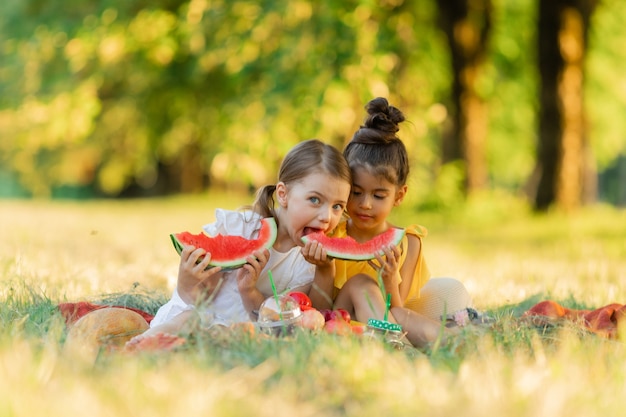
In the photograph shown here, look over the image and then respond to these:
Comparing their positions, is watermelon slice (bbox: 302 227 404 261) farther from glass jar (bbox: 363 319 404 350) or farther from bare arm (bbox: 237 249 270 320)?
glass jar (bbox: 363 319 404 350)

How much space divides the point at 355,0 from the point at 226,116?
12.2ft

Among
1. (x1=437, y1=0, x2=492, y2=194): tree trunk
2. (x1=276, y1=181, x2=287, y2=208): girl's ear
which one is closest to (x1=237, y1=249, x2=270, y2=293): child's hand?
(x1=276, y1=181, x2=287, y2=208): girl's ear

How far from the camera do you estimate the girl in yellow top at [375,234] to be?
4.37 m

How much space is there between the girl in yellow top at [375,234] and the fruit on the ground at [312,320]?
381 millimetres

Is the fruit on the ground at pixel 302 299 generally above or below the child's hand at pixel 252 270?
below

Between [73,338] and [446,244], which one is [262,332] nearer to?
[73,338]

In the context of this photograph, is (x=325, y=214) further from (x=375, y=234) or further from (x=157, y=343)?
(x=157, y=343)

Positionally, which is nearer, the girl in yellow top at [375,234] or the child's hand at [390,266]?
the child's hand at [390,266]

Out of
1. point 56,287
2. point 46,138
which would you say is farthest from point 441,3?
point 56,287

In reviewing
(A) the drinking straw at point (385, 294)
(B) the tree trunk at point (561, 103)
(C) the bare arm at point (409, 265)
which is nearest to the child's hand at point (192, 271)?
(A) the drinking straw at point (385, 294)

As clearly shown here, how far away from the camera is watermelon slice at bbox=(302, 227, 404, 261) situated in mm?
4172

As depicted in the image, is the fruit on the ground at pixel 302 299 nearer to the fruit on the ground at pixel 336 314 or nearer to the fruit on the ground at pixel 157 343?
the fruit on the ground at pixel 336 314

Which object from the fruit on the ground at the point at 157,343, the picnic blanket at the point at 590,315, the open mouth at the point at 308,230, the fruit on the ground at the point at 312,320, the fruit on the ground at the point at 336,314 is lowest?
the picnic blanket at the point at 590,315

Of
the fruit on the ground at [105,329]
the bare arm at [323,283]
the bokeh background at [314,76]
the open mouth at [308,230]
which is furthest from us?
the bokeh background at [314,76]
